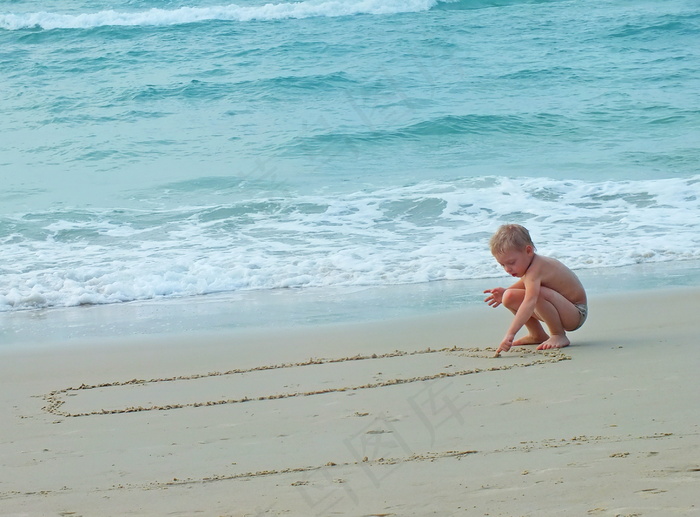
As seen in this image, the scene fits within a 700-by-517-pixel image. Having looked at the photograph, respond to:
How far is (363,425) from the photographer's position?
3.07 metres

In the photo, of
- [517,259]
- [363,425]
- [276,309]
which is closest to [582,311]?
[517,259]

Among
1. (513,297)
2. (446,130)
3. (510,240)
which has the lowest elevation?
(446,130)

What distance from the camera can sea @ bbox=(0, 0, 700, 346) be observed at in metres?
6.49

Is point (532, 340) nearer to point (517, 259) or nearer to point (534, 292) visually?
point (534, 292)

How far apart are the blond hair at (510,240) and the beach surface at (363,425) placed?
1.74ft

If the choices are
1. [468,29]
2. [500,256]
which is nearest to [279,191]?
[500,256]

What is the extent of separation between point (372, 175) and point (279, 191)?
131 centimetres

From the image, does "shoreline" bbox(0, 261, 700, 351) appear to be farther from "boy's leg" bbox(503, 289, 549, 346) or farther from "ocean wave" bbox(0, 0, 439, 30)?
"ocean wave" bbox(0, 0, 439, 30)

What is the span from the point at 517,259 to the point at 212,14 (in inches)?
748

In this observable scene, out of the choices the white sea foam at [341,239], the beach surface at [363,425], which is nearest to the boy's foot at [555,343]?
the beach surface at [363,425]

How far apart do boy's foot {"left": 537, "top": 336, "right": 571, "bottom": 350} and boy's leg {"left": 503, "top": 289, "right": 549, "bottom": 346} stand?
0.42ft

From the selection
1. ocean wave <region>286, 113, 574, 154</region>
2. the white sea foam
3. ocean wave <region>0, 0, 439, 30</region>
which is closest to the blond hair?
the white sea foam

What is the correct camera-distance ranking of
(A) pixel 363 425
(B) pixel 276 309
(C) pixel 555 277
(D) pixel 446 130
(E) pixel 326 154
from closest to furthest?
(A) pixel 363 425
(C) pixel 555 277
(B) pixel 276 309
(E) pixel 326 154
(D) pixel 446 130

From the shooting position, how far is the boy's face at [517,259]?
414 cm
